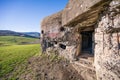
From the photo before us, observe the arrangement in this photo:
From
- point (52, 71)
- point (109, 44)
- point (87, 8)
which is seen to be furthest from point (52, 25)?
point (109, 44)

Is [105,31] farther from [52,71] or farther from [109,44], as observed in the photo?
[52,71]

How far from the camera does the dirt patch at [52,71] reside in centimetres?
653

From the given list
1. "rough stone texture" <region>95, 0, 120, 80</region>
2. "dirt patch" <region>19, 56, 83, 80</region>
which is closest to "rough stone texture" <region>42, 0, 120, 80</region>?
"rough stone texture" <region>95, 0, 120, 80</region>

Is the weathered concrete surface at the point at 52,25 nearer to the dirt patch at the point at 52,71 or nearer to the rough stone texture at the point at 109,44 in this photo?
the dirt patch at the point at 52,71

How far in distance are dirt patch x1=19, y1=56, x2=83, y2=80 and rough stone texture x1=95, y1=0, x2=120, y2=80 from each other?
6.66 feet

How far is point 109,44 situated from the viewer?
4086 millimetres

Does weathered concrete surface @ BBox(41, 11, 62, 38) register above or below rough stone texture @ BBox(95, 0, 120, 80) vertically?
above

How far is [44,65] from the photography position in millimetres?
8422

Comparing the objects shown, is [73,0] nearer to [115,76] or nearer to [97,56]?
[97,56]

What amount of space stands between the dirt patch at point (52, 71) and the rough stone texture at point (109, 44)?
203cm

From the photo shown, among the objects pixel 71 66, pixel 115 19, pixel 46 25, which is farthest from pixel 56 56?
pixel 115 19

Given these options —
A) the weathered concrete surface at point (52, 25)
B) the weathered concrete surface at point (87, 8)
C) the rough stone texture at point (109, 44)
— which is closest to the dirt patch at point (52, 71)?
the rough stone texture at point (109, 44)

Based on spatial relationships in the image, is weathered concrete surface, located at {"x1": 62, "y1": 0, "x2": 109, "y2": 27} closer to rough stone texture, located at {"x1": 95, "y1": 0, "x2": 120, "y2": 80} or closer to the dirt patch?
rough stone texture, located at {"x1": 95, "y1": 0, "x2": 120, "y2": 80}

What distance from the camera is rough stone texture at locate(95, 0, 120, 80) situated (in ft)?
12.2
